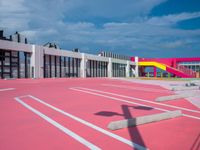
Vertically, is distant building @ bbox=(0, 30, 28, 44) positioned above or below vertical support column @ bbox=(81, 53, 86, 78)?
above

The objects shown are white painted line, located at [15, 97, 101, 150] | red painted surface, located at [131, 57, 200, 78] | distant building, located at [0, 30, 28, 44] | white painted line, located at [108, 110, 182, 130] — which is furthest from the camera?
red painted surface, located at [131, 57, 200, 78]

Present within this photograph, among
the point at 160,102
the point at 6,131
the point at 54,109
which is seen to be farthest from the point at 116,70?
the point at 6,131

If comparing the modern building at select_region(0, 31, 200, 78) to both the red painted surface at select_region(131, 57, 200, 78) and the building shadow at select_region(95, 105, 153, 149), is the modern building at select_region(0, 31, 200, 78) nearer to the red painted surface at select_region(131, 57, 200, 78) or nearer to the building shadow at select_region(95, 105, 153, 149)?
the red painted surface at select_region(131, 57, 200, 78)

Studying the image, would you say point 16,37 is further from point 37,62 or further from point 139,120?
point 139,120

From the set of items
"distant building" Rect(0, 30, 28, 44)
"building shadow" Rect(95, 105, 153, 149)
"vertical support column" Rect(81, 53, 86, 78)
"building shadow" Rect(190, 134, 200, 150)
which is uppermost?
"distant building" Rect(0, 30, 28, 44)

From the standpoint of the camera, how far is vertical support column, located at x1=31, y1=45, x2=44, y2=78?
21828 mm

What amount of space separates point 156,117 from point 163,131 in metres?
0.90

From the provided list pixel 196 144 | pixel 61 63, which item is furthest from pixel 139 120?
pixel 61 63

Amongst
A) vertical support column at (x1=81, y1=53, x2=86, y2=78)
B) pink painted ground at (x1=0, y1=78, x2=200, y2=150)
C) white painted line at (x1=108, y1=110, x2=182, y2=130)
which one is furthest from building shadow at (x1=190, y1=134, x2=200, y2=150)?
vertical support column at (x1=81, y1=53, x2=86, y2=78)

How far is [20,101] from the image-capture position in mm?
9078

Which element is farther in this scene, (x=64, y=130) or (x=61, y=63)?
(x=61, y=63)

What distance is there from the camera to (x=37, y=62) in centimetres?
2216

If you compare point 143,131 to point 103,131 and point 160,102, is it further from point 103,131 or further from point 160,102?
point 160,102

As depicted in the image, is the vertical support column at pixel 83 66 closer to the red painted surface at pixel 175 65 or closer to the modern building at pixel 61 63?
the modern building at pixel 61 63
